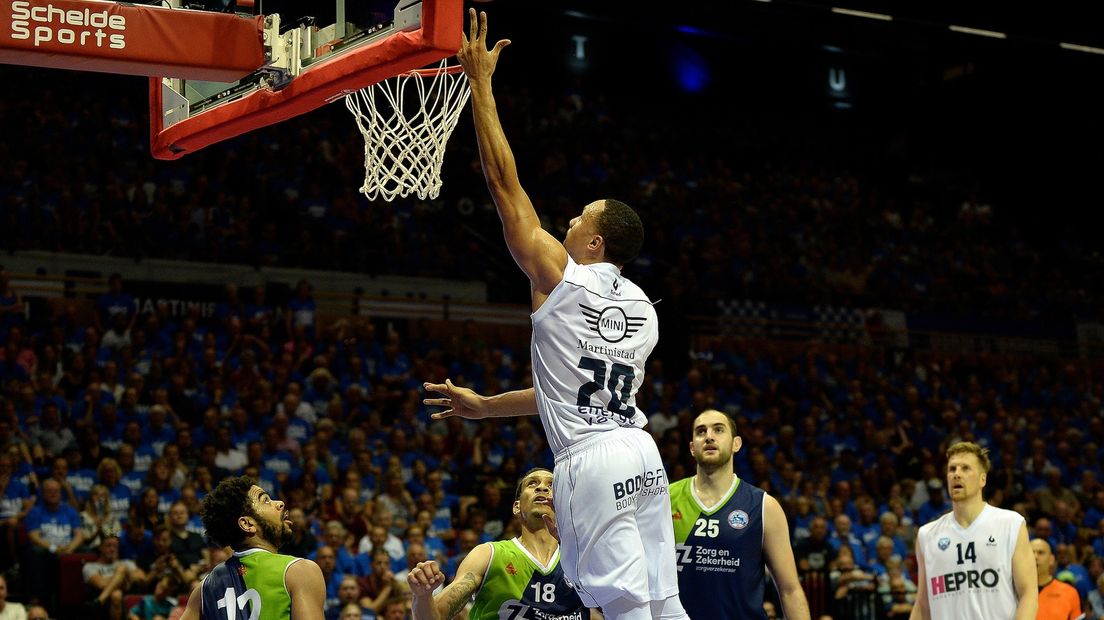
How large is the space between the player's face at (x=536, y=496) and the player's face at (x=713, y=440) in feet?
2.78

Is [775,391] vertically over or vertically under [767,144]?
under

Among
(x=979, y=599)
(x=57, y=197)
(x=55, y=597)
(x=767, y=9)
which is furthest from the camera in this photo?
(x=767, y=9)

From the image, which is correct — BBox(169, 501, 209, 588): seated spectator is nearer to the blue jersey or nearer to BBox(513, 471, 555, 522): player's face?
BBox(513, 471, 555, 522): player's face

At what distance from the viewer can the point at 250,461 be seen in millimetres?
12758

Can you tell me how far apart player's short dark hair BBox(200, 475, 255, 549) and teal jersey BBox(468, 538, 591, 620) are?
140cm

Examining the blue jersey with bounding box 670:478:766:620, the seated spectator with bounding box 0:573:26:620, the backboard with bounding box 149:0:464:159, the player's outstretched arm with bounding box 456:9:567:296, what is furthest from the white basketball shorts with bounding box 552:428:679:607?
the seated spectator with bounding box 0:573:26:620

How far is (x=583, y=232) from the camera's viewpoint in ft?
16.8

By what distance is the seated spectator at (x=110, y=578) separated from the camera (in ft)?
32.9

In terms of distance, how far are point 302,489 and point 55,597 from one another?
2.61 meters

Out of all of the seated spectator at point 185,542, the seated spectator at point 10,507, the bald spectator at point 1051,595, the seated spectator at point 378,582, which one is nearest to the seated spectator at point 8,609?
the seated spectator at point 10,507

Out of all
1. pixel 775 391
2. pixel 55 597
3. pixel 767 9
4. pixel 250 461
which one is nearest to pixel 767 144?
pixel 767 9

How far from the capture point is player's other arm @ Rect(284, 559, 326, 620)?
5.20m

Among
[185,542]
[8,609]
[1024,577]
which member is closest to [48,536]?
[185,542]

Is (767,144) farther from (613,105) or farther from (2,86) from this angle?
(2,86)
